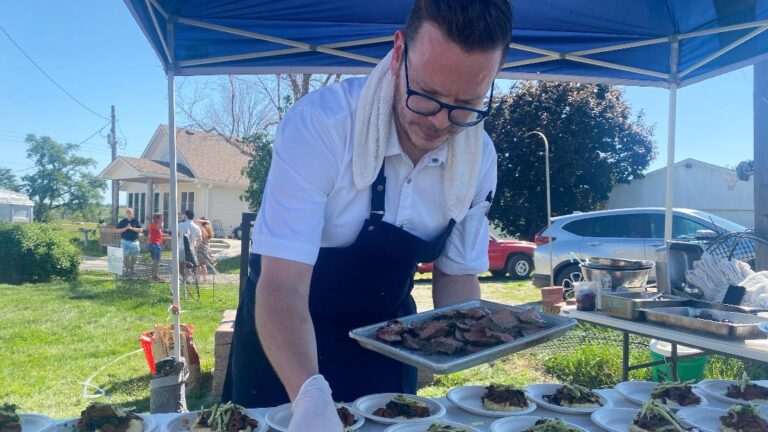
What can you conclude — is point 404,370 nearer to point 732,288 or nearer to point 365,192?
→ point 365,192

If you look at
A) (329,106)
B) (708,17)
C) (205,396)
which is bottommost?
(205,396)

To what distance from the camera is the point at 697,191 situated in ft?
62.5

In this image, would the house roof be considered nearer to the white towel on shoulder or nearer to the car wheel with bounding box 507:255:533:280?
the car wheel with bounding box 507:255:533:280

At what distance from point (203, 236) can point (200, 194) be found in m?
13.2

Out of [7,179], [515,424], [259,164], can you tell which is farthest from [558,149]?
[7,179]

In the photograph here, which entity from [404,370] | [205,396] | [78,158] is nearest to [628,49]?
[404,370]

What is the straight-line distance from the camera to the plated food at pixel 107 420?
1.71m

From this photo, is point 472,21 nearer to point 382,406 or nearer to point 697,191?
point 382,406

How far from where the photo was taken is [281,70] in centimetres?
365

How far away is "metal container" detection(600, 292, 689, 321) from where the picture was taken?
2977mm

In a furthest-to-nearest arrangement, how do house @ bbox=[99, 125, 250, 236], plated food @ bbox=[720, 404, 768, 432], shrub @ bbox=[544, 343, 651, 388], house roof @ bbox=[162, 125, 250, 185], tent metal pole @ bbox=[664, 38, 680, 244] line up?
house roof @ bbox=[162, 125, 250, 185]
house @ bbox=[99, 125, 250, 236]
shrub @ bbox=[544, 343, 651, 388]
tent metal pole @ bbox=[664, 38, 680, 244]
plated food @ bbox=[720, 404, 768, 432]

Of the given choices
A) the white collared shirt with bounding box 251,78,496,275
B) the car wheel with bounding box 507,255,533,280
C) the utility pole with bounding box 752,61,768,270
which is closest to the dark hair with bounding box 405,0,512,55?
the white collared shirt with bounding box 251,78,496,275

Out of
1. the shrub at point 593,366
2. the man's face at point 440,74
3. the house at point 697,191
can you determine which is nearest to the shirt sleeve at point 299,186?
the man's face at point 440,74

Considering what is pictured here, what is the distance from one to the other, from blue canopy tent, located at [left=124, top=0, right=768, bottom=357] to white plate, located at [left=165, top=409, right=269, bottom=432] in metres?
1.97
